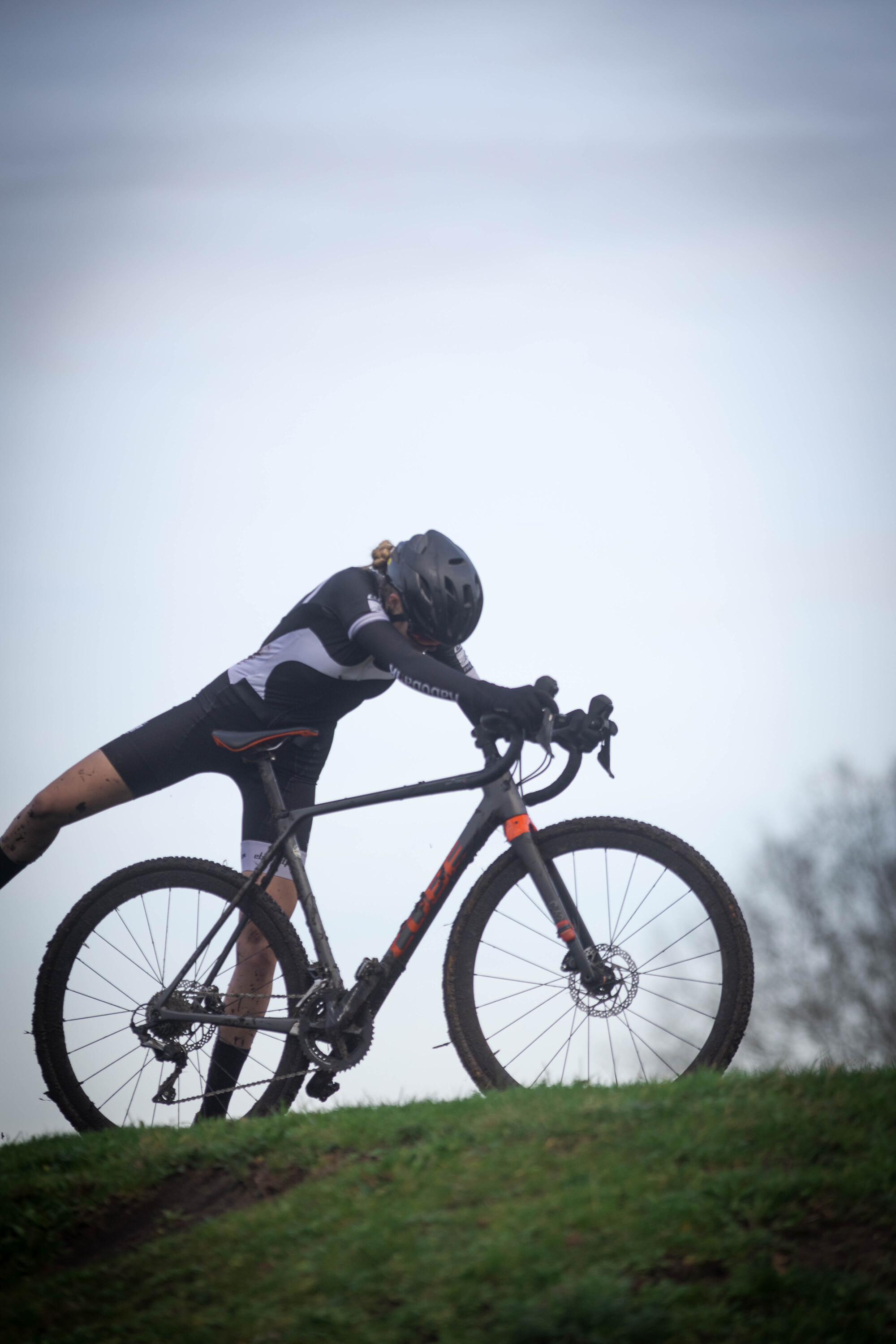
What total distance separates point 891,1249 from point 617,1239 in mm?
722

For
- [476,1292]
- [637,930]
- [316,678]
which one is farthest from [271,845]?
[476,1292]

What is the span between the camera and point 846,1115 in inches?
141

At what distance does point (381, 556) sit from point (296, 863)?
1.52 metres

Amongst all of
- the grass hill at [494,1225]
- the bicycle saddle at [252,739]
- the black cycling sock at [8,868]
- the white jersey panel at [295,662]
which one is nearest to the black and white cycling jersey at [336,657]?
the white jersey panel at [295,662]

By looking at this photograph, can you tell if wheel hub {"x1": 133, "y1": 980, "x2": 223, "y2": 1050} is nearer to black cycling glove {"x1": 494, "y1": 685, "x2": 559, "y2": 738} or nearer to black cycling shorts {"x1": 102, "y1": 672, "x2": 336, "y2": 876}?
black cycling shorts {"x1": 102, "y1": 672, "x2": 336, "y2": 876}

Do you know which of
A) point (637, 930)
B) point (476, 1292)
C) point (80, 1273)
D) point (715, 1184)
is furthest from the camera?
point (637, 930)

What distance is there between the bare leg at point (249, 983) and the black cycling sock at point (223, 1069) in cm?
3

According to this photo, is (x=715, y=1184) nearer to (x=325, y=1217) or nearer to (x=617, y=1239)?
(x=617, y=1239)

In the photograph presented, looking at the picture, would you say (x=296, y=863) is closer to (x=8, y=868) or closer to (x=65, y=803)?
(x=65, y=803)

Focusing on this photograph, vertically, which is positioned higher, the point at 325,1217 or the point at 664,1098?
the point at 664,1098

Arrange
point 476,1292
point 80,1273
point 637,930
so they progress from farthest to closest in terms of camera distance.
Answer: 1. point 637,930
2. point 80,1273
3. point 476,1292

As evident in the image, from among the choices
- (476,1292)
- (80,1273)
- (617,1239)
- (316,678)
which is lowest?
(80,1273)

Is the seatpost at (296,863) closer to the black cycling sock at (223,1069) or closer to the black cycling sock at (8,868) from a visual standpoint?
the black cycling sock at (223,1069)

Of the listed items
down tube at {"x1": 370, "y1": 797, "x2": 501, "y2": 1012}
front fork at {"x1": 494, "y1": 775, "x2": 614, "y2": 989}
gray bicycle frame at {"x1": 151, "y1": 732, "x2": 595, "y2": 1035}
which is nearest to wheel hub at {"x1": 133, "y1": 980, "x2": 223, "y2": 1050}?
gray bicycle frame at {"x1": 151, "y1": 732, "x2": 595, "y2": 1035}
